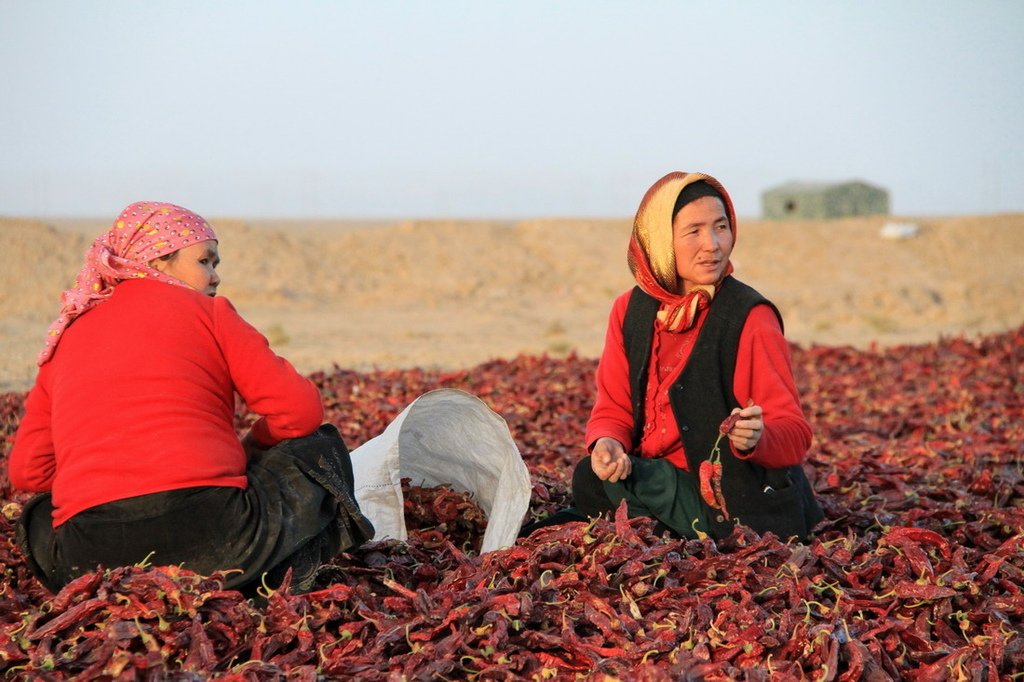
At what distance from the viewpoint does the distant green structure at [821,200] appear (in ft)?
126

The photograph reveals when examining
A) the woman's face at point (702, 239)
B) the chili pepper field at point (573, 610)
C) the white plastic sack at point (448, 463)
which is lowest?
the chili pepper field at point (573, 610)

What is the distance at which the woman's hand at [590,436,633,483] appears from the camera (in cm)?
425

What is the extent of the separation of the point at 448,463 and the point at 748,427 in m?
1.58

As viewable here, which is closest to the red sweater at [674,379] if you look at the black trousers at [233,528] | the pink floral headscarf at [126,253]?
the black trousers at [233,528]

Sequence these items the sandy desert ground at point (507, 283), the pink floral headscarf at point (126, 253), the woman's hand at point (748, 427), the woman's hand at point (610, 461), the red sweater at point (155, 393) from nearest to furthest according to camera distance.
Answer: the red sweater at point (155, 393) → the pink floral headscarf at point (126, 253) → the woman's hand at point (748, 427) → the woman's hand at point (610, 461) → the sandy desert ground at point (507, 283)

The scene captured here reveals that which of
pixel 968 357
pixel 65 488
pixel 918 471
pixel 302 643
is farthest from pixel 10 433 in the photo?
pixel 968 357

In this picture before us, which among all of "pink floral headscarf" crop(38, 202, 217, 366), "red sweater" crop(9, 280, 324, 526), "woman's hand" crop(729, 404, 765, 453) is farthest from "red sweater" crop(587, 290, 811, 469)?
"pink floral headscarf" crop(38, 202, 217, 366)

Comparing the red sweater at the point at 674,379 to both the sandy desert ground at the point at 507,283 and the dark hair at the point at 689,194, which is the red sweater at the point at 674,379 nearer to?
the dark hair at the point at 689,194

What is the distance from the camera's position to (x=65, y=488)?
11.9 feet

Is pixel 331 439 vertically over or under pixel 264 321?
over

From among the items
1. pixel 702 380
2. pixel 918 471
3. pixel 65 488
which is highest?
pixel 702 380

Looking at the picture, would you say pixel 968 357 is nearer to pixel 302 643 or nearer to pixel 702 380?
pixel 702 380

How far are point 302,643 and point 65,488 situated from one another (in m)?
0.93

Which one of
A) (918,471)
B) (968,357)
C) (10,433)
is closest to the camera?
(918,471)
